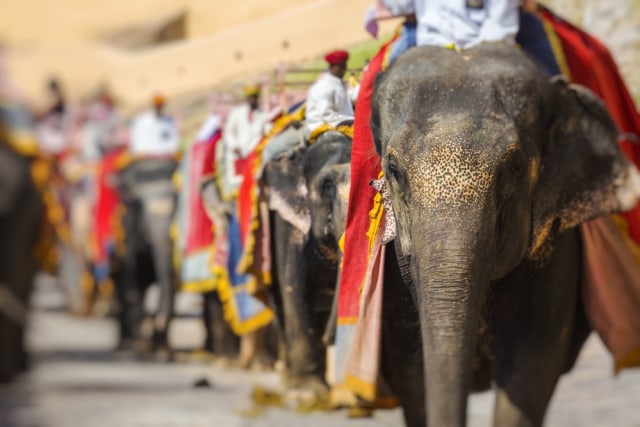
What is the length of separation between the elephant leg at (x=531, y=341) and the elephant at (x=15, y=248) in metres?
3.01

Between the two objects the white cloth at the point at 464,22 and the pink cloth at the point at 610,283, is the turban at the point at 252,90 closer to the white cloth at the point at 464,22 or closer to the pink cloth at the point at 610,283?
the white cloth at the point at 464,22

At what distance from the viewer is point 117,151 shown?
58.0 ft

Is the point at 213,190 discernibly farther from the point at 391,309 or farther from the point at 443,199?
the point at 443,199

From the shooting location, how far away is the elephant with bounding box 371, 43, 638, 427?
5.89 meters

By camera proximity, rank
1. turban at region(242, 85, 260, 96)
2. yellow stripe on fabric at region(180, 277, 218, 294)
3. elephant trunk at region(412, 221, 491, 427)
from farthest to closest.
Result: yellow stripe on fabric at region(180, 277, 218, 294), turban at region(242, 85, 260, 96), elephant trunk at region(412, 221, 491, 427)

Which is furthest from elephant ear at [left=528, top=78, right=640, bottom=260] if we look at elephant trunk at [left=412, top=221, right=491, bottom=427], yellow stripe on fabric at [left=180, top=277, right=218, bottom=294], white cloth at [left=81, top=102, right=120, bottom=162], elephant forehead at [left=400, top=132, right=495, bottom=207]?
white cloth at [left=81, top=102, right=120, bottom=162]

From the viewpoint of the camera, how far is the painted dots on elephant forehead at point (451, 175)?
6.04m

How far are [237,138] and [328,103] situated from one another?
330 cm

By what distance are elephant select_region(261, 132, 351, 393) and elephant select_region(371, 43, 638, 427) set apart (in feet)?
3.14

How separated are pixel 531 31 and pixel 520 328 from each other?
1267 mm

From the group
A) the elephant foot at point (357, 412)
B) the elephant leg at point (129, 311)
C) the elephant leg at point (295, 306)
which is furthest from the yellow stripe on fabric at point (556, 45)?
the elephant leg at point (129, 311)

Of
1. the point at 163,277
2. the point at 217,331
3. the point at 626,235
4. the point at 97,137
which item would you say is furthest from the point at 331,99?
the point at 97,137

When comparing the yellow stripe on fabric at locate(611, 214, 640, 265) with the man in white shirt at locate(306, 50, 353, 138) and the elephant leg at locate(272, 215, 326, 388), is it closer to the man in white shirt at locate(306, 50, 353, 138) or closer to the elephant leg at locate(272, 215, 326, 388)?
the man in white shirt at locate(306, 50, 353, 138)

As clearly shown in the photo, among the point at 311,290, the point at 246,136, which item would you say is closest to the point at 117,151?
the point at 246,136
